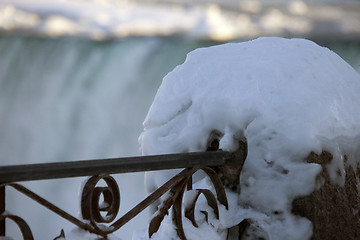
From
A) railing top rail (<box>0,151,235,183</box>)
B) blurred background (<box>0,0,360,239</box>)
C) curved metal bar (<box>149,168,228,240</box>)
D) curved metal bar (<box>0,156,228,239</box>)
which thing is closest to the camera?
railing top rail (<box>0,151,235,183</box>)

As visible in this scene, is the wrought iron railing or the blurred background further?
the blurred background

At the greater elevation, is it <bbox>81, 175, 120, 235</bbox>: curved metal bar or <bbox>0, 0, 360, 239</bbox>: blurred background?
<bbox>0, 0, 360, 239</bbox>: blurred background

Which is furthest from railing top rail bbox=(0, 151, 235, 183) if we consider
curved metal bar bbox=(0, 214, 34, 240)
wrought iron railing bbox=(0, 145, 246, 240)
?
curved metal bar bbox=(0, 214, 34, 240)

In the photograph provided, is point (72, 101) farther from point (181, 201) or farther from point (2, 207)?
point (2, 207)

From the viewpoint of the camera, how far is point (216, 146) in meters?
2.04

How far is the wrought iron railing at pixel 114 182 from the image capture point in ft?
5.10

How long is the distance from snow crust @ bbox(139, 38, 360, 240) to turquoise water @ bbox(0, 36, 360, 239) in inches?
311

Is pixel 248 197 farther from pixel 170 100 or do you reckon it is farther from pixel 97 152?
pixel 97 152

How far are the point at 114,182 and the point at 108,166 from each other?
4.0 inches

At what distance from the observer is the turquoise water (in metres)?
10.6

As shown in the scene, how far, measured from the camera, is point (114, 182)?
5.84ft

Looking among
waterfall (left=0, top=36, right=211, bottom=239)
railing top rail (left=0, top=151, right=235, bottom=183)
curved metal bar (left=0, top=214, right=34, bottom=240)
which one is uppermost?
waterfall (left=0, top=36, right=211, bottom=239)

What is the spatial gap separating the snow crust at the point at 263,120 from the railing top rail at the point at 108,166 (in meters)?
0.10

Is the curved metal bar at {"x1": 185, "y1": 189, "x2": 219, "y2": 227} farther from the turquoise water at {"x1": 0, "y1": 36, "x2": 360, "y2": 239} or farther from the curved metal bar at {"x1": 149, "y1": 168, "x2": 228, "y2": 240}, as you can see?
the turquoise water at {"x1": 0, "y1": 36, "x2": 360, "y2": 239}
